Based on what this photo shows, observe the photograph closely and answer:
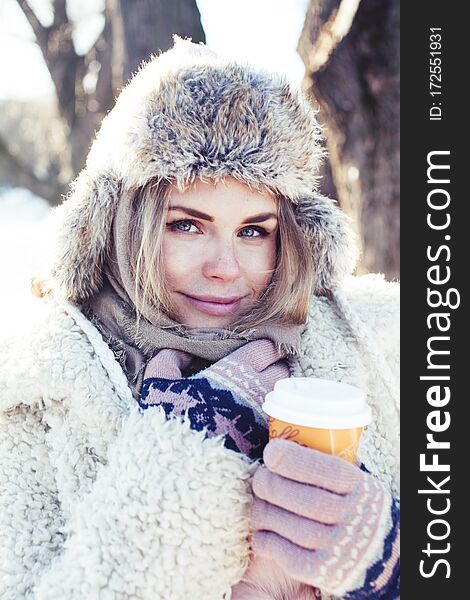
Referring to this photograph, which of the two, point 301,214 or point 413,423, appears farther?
point 301,214

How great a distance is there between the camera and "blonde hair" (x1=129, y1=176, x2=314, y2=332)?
132cm

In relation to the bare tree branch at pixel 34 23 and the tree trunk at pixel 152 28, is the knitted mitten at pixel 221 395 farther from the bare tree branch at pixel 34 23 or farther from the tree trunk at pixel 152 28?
the bare tree branch at pixel 34 23

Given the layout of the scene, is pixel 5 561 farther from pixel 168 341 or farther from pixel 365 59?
pixel 365 59

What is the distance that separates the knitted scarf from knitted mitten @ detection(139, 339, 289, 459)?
6 centimetres

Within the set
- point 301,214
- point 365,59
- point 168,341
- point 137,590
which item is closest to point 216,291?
point 168,341

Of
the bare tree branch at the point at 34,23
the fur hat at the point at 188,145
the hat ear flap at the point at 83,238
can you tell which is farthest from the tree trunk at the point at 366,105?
the bare tree branch at the point at 34,23

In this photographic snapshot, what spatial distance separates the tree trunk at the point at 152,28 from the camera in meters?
2.87

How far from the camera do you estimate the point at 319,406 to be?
0.95m

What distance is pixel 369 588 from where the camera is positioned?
0.96 meters

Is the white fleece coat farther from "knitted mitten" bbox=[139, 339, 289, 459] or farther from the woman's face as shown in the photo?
the woman's face

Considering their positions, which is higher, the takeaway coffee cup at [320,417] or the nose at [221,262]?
the nose at [221,262]

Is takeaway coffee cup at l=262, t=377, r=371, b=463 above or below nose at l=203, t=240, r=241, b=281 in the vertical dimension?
below

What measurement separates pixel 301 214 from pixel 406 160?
0.31 metres

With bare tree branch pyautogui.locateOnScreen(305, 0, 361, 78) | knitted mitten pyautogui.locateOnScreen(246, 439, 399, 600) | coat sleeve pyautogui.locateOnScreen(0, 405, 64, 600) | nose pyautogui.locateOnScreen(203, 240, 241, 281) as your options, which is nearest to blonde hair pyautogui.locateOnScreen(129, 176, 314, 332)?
nose pyautogui.locateOnScreen(203, 240, 241, 281)
